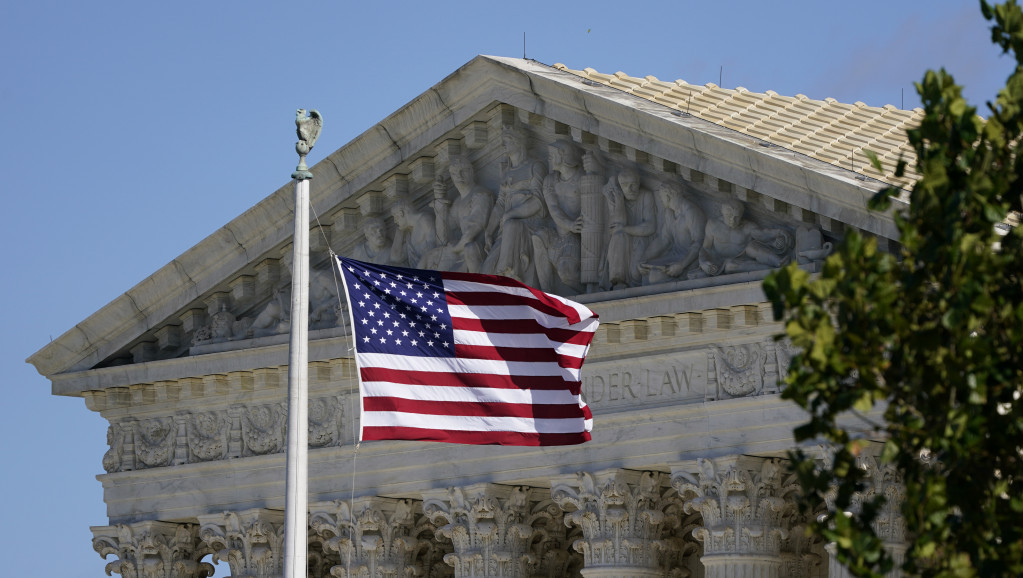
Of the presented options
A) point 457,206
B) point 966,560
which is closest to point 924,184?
point 966,560

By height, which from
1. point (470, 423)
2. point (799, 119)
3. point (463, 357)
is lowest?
point (470, 423)

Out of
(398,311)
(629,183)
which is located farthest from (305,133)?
(629,183)

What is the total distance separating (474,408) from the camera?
955 inches

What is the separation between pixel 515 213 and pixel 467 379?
6583 millimetres

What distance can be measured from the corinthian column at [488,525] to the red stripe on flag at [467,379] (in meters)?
6.22

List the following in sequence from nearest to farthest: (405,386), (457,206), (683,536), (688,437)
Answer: (405,386) < (688,437) < (457,206) < (683,536)

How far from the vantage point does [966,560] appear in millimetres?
13047

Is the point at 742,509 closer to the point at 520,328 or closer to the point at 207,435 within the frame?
the point at 520,328

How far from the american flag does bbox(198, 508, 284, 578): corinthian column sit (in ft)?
31.1

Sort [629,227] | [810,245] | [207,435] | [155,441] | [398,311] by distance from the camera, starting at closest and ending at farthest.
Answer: [398,311] < [810,245] < [629,227] < [207,435] < [155,441]

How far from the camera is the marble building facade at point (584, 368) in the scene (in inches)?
1114

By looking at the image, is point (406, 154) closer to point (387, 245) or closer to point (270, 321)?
point (387, 245)

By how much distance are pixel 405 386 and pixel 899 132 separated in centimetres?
1197

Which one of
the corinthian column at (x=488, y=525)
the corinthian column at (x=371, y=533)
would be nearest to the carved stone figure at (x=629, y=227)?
the corinthian column at (x=488, y=525)
